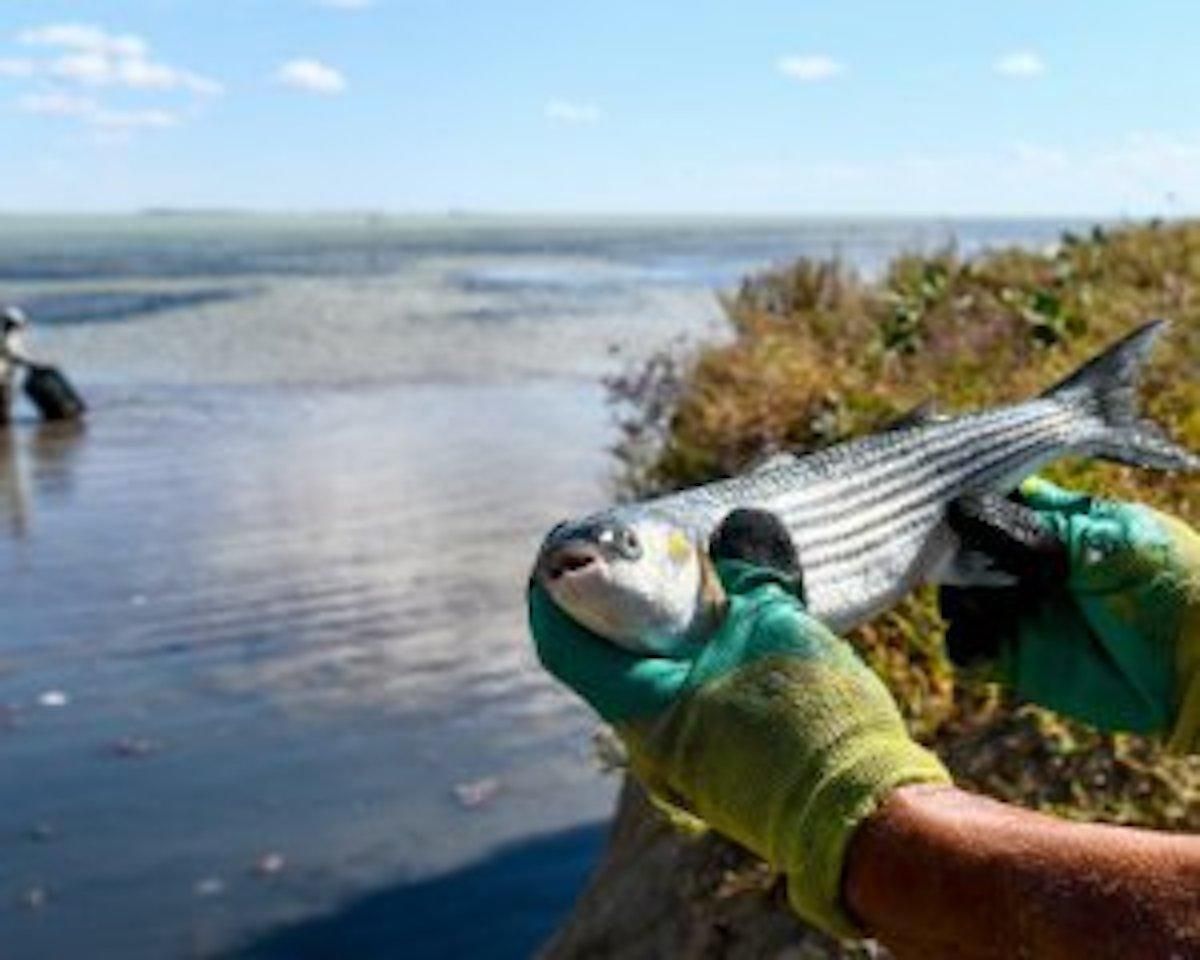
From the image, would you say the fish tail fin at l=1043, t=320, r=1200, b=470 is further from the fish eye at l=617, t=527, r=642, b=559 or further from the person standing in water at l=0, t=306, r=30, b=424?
the person standing in water at l=0, t=306, r=30, b=424

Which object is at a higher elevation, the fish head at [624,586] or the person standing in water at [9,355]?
the fish head at [624,586]

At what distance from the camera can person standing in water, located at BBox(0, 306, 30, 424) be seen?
2658 centimetres

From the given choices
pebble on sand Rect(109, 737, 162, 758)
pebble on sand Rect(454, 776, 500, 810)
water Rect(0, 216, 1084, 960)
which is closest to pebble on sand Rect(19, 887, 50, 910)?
water Rect(0, 216, 1084, 960)

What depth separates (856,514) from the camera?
3244 millimetres

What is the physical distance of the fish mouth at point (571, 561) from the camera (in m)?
2.44

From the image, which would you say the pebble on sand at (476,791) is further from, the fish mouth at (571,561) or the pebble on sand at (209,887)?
the fish mouth at (571,561)

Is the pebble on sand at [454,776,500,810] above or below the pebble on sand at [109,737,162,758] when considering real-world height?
above

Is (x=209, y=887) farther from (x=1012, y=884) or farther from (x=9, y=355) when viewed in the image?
(x=9, y=355)

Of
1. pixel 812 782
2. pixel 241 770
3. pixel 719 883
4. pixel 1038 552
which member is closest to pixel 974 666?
pixel 1038 552

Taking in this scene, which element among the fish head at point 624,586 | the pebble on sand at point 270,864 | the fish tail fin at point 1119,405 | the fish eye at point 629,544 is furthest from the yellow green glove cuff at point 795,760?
the pebble on sand at point 270,864

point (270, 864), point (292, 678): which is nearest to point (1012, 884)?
point (270, 864)

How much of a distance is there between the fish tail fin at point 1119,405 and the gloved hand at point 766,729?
1.91m

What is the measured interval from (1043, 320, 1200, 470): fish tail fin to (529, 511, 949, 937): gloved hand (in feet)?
6.27

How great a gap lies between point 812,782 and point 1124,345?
2508 millimetres
